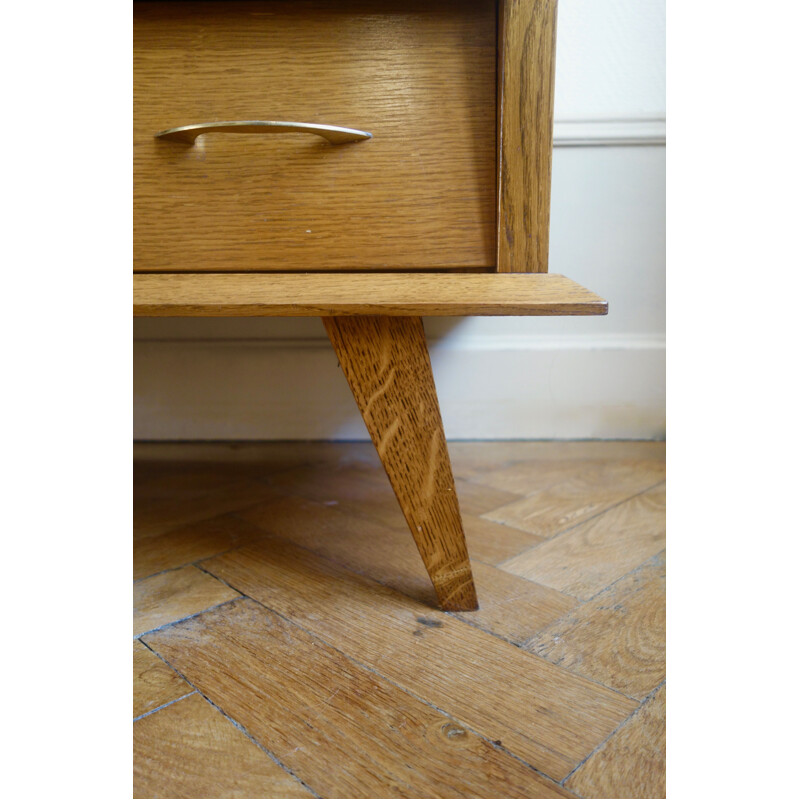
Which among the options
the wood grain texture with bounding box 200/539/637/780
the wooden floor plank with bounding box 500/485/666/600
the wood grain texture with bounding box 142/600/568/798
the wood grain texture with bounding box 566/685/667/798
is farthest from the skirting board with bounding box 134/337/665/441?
the wood grain texture with bounding box 566/685/667/798

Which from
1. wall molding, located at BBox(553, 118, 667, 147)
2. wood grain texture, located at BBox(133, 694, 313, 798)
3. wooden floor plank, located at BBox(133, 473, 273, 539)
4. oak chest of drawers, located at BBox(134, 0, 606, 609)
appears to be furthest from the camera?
wall molding, located at BBox(553, 118, 667, 147)

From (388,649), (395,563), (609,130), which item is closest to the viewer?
(388,649)

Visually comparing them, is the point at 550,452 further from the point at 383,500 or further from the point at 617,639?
the point at 617,639

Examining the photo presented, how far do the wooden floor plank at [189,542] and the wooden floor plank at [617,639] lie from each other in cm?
31

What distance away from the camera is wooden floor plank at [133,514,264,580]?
22.3 inches

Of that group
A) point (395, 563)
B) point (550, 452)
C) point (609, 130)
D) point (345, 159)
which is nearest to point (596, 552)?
point (395, 563)

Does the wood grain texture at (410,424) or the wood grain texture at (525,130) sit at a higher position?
the wood grain texture at (525,130)

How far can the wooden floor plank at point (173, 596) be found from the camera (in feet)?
1.55

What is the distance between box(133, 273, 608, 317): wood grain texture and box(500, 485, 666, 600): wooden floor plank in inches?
9.9

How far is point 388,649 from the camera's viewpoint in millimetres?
432

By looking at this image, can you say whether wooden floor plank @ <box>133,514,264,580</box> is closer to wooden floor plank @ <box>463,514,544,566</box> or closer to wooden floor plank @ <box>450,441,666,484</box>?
wooden floor plank @ <box>463,514,544,566</box>

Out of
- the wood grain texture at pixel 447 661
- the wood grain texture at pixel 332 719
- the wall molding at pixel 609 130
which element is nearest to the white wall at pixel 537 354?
the wall molding at pixel 609 130

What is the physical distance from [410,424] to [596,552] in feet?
0.85

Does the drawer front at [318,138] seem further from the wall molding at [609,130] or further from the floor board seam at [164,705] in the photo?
the wall molding at [609,130]
